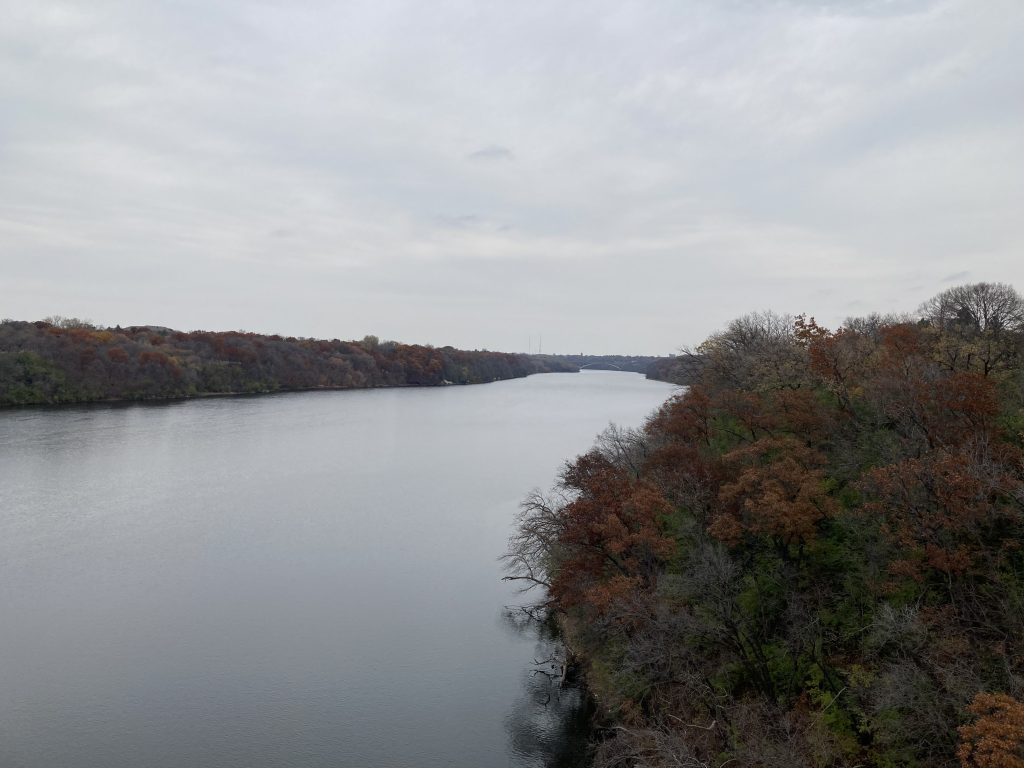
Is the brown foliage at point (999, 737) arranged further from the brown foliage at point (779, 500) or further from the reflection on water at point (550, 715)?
the reflection on water at point (550, 715)

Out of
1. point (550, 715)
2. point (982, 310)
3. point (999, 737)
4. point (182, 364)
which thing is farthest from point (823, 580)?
point (182, 364)

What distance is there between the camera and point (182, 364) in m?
86.0

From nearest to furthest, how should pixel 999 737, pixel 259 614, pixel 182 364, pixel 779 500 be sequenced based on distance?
pixel 999 737 < pixel 779 500 < pixel 259 614 < pixel 182 364

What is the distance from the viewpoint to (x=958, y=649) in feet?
39.3

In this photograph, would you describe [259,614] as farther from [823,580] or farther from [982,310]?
[982,310]

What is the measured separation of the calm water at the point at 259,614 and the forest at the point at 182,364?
27.0 meters

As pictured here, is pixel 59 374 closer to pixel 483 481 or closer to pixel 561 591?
pixel 483 481

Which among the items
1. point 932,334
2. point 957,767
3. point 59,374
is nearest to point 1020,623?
point 957,767

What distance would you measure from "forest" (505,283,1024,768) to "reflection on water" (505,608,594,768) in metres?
0.58

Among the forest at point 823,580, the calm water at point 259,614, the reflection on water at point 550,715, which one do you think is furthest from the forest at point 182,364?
the reflection on water at point 550,715

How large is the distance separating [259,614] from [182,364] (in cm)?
7356

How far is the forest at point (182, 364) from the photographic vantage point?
7019cm

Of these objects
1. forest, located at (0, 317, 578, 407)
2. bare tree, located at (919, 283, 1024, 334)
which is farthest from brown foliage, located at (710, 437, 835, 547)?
forest, located at (0, 317, 578, 407)

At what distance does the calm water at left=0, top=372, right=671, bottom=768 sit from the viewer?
49.5 ft
